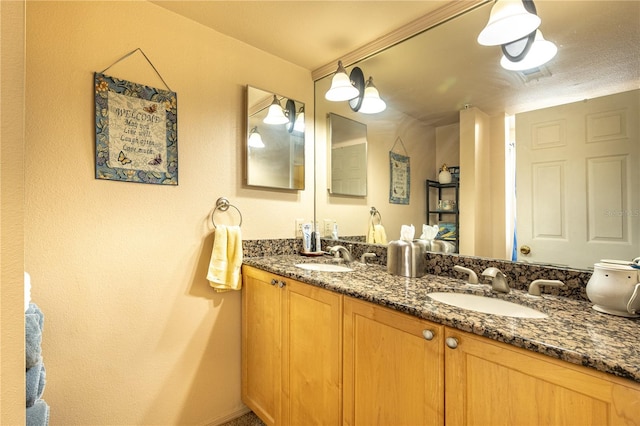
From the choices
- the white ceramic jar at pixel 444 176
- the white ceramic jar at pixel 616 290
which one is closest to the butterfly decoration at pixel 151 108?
the white ceramic jar at pixel 444 176

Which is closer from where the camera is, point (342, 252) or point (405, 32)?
point (405, 32)

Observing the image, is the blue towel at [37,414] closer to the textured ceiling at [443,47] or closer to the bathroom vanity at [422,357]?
the bathroom vanity at [422,357]

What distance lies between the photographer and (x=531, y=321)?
31.7 inches

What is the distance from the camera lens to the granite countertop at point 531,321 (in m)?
0.62

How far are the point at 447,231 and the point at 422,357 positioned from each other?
2.56 ft

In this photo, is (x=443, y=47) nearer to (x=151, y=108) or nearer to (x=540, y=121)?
(x=540, y=121)

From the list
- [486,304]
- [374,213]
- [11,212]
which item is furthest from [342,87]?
[11,212]

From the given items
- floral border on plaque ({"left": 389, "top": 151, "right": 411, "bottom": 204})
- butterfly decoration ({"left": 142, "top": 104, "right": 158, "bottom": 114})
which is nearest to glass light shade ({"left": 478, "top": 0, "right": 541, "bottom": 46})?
floral border on plaque ({"left": 389, "top": 151, "right": 411, "bottom": 204})

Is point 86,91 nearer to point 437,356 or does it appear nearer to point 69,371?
point 69,371

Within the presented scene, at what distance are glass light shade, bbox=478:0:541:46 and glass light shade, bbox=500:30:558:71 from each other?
6 cm

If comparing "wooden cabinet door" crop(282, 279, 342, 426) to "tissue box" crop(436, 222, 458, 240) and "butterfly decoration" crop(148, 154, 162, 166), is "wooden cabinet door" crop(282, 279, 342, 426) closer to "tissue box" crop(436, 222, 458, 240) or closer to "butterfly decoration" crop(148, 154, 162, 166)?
"tissue box" crop(436, 222, 458, 240)

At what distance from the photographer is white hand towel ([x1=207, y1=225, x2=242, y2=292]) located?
5.28 ft

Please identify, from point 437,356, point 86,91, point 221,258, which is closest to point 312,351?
point 437,356

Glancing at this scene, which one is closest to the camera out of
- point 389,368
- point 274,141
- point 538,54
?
point 389,368
